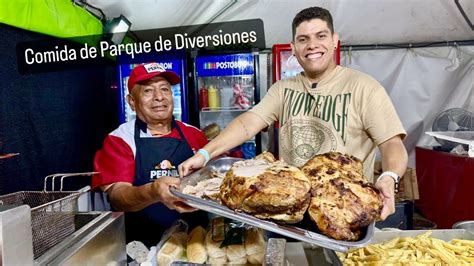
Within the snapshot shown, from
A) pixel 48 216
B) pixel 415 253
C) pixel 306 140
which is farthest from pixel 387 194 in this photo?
pixel 48 216

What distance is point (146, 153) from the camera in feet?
7.86

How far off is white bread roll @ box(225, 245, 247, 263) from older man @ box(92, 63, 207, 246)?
983 millimetres

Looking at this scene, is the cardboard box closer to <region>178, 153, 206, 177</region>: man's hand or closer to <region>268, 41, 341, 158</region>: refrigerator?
<region>268, 41, 341, 158</region>: refrigerator

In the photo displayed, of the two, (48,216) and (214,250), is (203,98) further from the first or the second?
(48,216)

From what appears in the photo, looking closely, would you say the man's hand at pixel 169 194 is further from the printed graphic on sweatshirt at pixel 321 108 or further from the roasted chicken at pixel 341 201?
the printed graphic on sweatshirt at pixel 321 108

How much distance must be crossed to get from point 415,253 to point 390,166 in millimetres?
375

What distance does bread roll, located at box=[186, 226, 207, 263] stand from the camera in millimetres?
1338

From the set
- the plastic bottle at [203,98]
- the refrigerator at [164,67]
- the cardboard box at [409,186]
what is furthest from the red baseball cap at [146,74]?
the cardboard box at [409,186]

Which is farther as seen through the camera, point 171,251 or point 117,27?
point 117,27

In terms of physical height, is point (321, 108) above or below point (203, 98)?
below

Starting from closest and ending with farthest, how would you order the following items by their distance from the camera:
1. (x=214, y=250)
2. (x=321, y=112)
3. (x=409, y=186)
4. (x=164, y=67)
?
(x=214, y=250)
(x=321, y=112)
(x=164, y=67)
(x=409, y=186)

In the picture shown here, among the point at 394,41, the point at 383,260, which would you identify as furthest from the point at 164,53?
the point at 383,260

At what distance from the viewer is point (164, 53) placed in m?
4.39

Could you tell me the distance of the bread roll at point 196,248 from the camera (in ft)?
4.39
